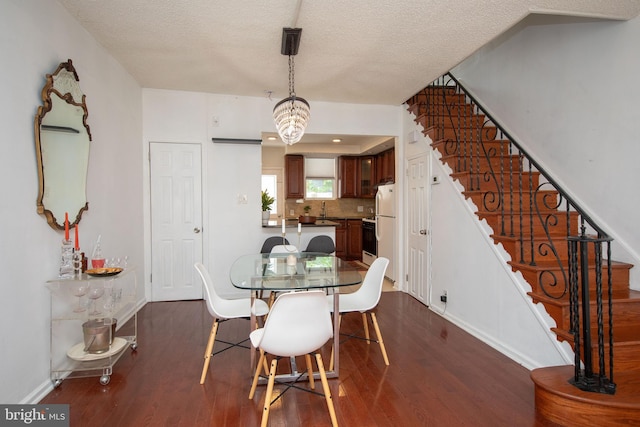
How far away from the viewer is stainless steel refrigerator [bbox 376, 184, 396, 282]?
213 inches

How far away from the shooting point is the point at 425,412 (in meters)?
2.11

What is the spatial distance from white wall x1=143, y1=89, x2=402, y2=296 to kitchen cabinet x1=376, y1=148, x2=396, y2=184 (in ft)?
7.12

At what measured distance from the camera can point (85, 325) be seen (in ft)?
8.57

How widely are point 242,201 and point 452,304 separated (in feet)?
9.76

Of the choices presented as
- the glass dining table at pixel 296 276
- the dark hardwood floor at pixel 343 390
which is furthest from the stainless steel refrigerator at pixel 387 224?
the glass dining table at pixel 296 276

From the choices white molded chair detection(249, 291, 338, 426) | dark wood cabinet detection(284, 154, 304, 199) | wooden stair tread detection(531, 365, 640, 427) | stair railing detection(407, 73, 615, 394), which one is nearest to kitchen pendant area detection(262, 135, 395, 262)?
dark wood cabinet detection(284, 154, 304, 199)

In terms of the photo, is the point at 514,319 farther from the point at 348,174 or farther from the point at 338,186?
the point at 338,186

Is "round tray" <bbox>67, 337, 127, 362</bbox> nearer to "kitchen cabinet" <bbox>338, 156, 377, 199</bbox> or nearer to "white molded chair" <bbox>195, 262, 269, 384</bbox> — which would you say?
"white molded chair" <bbox>195, 262, 269, 384</bbox>

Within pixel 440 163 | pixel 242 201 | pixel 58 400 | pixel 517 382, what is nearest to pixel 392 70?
pixel 440 163

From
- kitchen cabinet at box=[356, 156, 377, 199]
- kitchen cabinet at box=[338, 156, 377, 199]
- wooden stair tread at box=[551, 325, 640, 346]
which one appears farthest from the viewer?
kitchen cabinet at box=[338, 156, 377, 199]

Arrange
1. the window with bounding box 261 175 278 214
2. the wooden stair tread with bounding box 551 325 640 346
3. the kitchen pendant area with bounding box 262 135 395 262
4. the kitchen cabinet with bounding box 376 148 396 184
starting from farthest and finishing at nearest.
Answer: the window with bounding box 261 175 278 214 < the kitchen pendant area with bounding box 262 135 395 262 < the kitchen cabinet with bounding box 376 148 396 184 < the wooden stair tread with bounding box 551 325 640 346

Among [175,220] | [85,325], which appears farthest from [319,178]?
[85,325]

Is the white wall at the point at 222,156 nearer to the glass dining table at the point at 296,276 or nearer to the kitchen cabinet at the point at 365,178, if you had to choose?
the glass dining table at the point at 296,276

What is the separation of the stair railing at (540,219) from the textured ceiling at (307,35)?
90 centimetres
